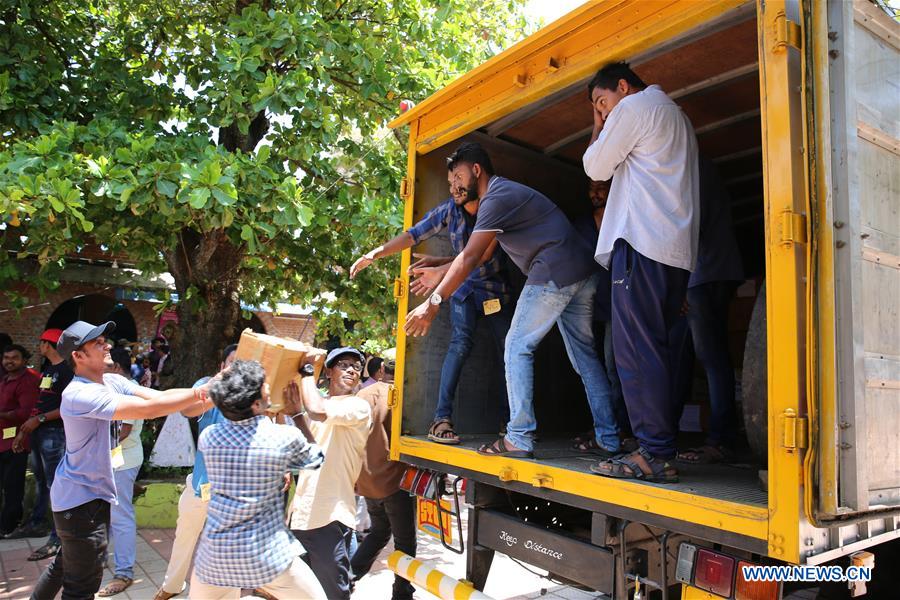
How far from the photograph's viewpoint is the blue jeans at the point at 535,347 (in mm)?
3230

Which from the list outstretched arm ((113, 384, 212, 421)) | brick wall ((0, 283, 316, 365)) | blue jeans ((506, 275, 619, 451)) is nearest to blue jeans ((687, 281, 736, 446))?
blue jeans ((506, 275, 619, 451))

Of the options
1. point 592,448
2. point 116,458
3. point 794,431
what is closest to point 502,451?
point 592,448

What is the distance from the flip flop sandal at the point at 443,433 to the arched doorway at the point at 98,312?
1344 centimetres

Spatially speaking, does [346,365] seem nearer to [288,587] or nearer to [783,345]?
[288,587]

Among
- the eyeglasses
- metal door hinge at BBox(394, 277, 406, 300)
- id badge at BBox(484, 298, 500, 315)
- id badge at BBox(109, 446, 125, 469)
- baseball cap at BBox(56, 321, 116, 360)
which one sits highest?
metal door hinge at BBox(394, 277, 406, 300)

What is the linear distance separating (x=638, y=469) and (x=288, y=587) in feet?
5.54

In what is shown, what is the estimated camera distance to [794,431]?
6.47 feet

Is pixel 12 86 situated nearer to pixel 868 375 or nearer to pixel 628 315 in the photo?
pixel 628 315

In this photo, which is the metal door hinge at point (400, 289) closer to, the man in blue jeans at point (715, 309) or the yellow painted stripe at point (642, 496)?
the yellow painted stripe at point (642, 496)

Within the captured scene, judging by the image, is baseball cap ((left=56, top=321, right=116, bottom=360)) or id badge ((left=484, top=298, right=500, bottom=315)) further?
id badge ((left=484, top=298, right=500, bottom=315))

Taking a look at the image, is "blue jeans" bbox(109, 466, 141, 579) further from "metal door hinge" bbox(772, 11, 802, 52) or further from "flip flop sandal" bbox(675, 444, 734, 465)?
"metal door hinge" bbox(772, 11, 802, 52)

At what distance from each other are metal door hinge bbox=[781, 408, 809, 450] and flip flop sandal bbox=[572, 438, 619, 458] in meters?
1.45

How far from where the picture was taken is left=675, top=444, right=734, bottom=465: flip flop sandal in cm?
320

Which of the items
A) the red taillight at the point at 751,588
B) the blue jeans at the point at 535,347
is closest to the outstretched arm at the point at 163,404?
the blue jeans at the point at 535,347
